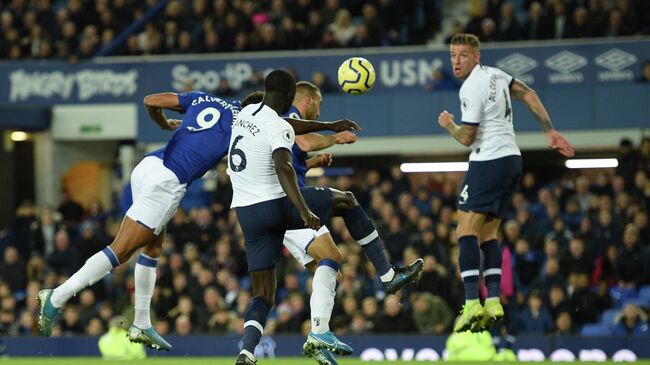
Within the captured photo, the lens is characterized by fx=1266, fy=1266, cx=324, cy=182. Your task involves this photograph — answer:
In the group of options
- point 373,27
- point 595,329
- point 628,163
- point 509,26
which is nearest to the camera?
point 595,329

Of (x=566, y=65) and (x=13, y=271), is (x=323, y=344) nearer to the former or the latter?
(x=566, y=65)

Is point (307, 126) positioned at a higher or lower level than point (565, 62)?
lower

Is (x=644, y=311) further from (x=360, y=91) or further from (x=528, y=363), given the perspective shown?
(x=360, y=91)

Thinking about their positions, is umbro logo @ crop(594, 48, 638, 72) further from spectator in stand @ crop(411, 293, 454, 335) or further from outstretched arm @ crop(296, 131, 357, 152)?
outstretched arm @ crop(296, 131, 357, 152)

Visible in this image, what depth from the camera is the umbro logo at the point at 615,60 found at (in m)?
20.0

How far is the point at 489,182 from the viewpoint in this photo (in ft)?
35.0

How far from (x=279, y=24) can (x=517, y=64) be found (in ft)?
15.0

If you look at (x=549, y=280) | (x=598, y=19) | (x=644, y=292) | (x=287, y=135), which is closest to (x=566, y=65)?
(x=598, y=19)

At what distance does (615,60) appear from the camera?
20125 mm

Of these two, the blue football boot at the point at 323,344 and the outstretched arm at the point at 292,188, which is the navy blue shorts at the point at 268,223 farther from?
the blue football boot at the point at 323,344

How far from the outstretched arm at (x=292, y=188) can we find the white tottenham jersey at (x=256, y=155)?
21 cm

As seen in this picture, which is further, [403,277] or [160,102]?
[160,102]

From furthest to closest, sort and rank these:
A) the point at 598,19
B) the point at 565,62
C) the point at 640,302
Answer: the point at 598,19 → the point at 565,62 → the point at 640,302

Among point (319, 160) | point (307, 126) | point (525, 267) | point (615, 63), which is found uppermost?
point (615, 63)
